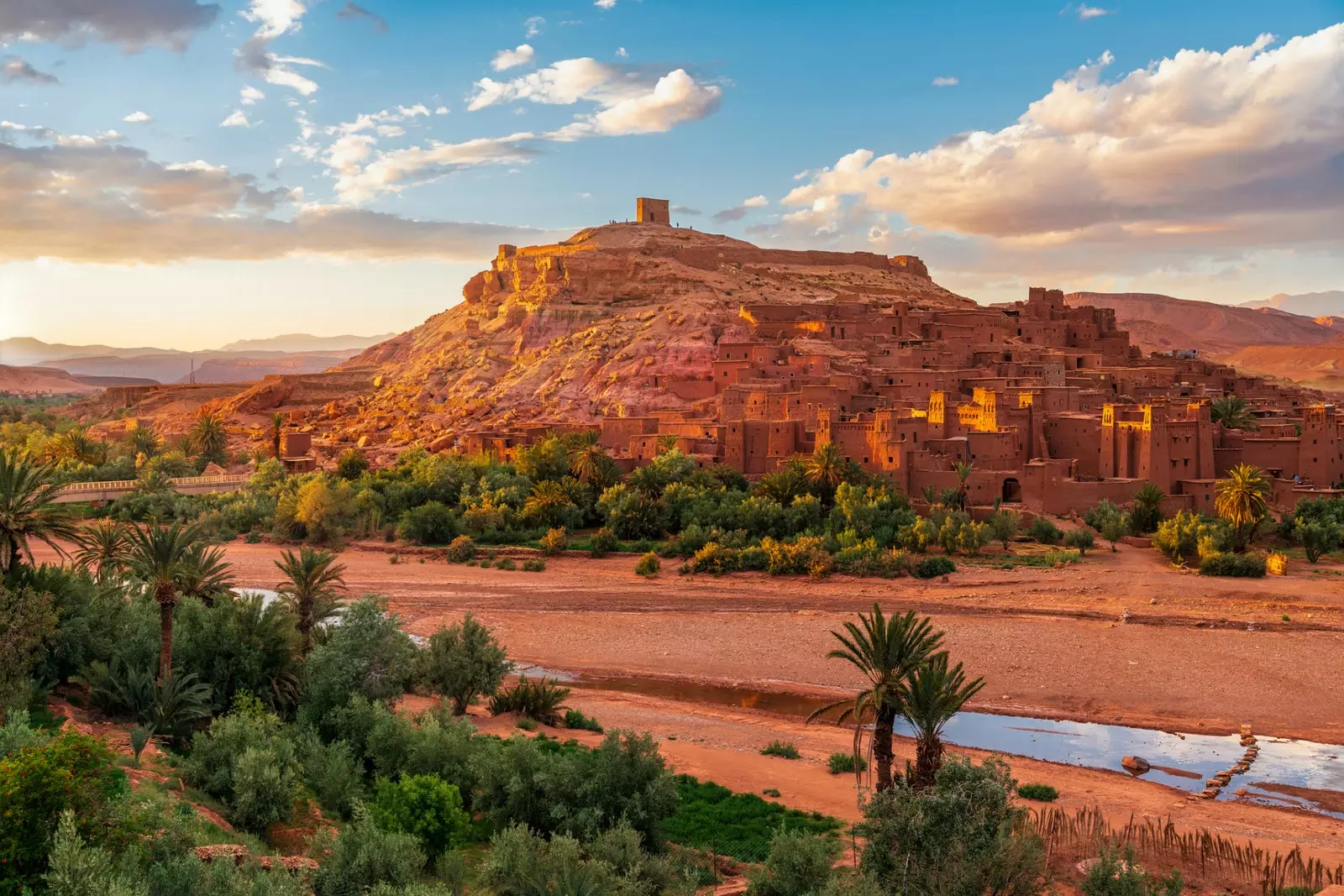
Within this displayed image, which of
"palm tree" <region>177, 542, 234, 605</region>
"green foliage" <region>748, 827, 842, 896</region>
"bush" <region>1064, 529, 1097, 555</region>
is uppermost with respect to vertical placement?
"palm tree" <region>177, 542, 234, 605</region>

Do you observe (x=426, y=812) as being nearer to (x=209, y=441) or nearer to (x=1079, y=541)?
(x=1079, y=541)

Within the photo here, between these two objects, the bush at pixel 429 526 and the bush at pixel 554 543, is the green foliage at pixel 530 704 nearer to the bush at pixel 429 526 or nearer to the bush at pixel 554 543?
the bush at pixel 554 543

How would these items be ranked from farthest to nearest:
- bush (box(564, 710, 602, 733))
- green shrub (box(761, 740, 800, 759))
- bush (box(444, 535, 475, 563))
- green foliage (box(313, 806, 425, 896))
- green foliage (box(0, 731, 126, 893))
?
1. bush (box(444, 535, 475, 563))
2. bush (box(564, 710, 602, 733))
3. green shrub (box(761, 740, 800, 759))
4. green foliage (box(313, 806, 425, 896))
5. green foliage (box(0, 731, 126, 893))

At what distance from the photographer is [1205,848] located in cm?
1191

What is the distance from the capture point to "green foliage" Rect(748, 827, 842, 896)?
10.1 metres

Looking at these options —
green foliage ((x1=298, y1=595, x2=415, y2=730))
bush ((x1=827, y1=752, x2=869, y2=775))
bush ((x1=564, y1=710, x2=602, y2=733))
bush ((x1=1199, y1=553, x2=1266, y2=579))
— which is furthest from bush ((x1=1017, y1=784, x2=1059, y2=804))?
bush ((x1=1199, y1=553, x2=1266, y2=579))

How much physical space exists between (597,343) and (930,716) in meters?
40.8

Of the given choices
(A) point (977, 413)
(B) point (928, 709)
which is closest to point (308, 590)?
(B) point (928, 709)

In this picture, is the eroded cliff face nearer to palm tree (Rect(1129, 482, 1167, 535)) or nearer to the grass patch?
palm tree (Rect(1129, 482, 1167, 535))

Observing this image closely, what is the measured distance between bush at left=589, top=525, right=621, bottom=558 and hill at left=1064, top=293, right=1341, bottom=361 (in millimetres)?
112229

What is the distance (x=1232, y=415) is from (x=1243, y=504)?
8316 millimetres

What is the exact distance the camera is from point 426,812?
10.8m

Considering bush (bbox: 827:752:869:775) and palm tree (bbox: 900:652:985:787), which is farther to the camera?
bush (bbox: 827:752:869:775)

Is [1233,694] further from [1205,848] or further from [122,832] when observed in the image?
[122,832]
